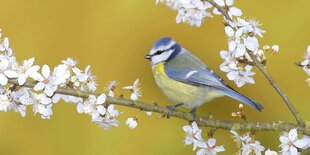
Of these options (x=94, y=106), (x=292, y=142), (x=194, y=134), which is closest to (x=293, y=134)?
(x=292, y=142)

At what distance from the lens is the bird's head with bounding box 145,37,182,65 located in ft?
5.38

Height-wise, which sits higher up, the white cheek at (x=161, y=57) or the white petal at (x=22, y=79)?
the white cheek at (x=161, y=57)

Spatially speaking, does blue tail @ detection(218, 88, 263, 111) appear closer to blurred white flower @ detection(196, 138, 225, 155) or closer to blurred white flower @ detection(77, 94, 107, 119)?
blurred white flower @ detection(196, 138, 225, 155)

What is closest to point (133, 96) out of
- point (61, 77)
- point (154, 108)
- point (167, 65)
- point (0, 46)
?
point (154, 108)

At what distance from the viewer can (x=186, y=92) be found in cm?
158

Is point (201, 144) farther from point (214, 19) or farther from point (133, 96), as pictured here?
point (214, 19)

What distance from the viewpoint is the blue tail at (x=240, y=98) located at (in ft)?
4.23

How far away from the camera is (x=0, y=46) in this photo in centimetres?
119

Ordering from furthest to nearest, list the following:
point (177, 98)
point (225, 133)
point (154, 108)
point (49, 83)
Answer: point (225, 133) → point (177, 98) → point (154, 108) → point (49, 83)

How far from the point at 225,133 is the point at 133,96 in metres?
0.73

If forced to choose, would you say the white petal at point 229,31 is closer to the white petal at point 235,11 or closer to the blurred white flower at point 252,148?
the white petal at point 235,11

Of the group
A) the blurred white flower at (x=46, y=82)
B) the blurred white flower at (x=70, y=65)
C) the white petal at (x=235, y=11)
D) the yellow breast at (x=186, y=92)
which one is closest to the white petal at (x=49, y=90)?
the blurred white flower at (x=46, y=82)

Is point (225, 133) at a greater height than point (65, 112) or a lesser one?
lesser

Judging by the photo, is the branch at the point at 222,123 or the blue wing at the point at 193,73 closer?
the branch at the point at 222,123
